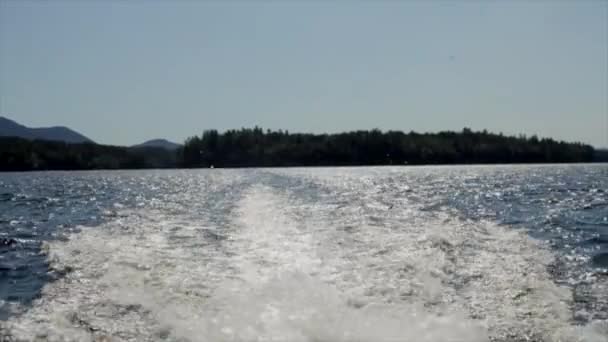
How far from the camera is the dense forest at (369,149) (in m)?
154

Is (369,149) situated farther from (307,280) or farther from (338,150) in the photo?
(307,280)

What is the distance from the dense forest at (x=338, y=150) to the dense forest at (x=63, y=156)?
0.28m

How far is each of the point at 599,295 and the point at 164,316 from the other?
6797mm

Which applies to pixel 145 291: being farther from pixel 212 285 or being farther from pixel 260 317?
pixel 260 317

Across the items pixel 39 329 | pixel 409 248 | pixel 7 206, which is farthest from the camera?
pixel 7 206

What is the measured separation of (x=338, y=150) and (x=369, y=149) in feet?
29.0

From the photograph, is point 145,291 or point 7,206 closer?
point 145,291

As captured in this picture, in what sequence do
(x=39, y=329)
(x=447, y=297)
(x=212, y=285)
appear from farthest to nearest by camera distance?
(x=212, y=285)
(x=447, y=297)
(x=39, y=329)

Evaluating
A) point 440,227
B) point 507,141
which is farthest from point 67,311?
point 507,141

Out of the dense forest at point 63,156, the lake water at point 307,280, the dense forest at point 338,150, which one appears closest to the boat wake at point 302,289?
the lake water at point 307,280

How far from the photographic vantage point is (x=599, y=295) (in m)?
9.02

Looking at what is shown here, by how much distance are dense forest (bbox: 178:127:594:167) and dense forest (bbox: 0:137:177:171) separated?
18846mm

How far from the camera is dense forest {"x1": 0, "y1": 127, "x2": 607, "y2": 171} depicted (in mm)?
152125

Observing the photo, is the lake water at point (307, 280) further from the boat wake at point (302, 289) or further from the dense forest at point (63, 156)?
the dense forest at point (63, 156)
